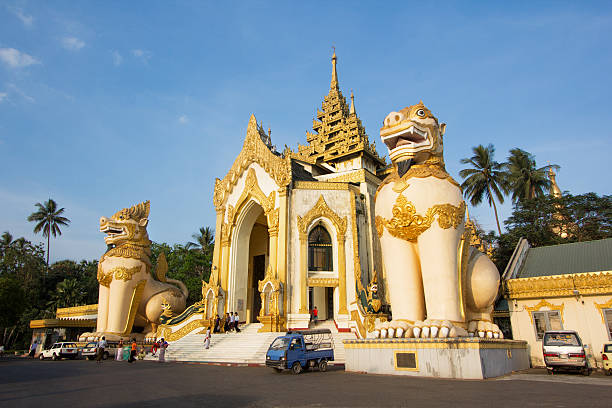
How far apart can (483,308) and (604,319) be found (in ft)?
14.8

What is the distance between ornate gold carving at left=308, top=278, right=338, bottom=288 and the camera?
56.8 feet

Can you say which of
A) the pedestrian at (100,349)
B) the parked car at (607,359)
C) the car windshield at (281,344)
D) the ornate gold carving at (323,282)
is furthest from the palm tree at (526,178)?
the pedestrian at (100,349)

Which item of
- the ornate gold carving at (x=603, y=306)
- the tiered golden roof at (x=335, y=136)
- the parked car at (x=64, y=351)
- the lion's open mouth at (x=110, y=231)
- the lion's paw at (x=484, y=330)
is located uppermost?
the tiered golden roof at (x=335, y=136)

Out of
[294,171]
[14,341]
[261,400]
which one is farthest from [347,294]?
[14,341]

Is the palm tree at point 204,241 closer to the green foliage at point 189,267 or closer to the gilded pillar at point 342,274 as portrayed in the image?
the green foliage at point 189,267

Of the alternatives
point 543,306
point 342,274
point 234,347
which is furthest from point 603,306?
point 234,347

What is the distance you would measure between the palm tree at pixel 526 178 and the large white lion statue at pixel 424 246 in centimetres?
2165

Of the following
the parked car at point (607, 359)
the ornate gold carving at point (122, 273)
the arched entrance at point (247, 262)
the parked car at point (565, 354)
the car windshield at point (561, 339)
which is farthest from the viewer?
the arched entrance at point (247, 262)

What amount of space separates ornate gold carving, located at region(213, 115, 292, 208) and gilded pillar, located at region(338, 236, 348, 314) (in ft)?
13.2

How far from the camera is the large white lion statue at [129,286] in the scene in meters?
18.1

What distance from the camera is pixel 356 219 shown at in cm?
1856

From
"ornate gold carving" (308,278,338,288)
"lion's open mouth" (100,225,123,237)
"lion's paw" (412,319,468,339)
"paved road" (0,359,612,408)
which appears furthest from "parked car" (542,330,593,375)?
"lion's open mouth" (100,225,123,237)

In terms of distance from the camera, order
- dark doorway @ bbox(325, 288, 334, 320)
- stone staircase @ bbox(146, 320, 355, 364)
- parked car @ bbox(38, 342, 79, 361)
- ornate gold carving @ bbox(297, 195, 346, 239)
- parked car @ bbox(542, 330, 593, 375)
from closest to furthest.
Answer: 1. parked car @ bbox(542, 330, 593, 375)
2. stone staircase @ bbox(146, 320, 355, 364)
3. parked car @ bbox(38, 342, 79, 361)
4. ornate gold carving @ bbox(297, 195, 346, 239)
5. dark doorway @ bbox(325, 288, 334, 320)

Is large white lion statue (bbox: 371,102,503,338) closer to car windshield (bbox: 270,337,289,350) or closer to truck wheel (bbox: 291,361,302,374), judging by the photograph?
truck wheel (bbox: 291,361,302,374)
